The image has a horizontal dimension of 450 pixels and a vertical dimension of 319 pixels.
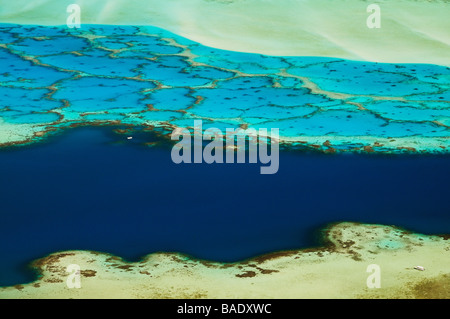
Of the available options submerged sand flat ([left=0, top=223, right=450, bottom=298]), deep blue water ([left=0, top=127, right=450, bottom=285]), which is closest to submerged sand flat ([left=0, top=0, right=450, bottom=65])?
deep blue water ([left=0, top=127, right=450, bottom=285])

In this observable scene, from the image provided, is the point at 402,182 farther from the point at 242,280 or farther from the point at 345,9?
the point at 345,9

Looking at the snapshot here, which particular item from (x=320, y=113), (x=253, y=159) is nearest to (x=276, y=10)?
(x=320, y=113)
